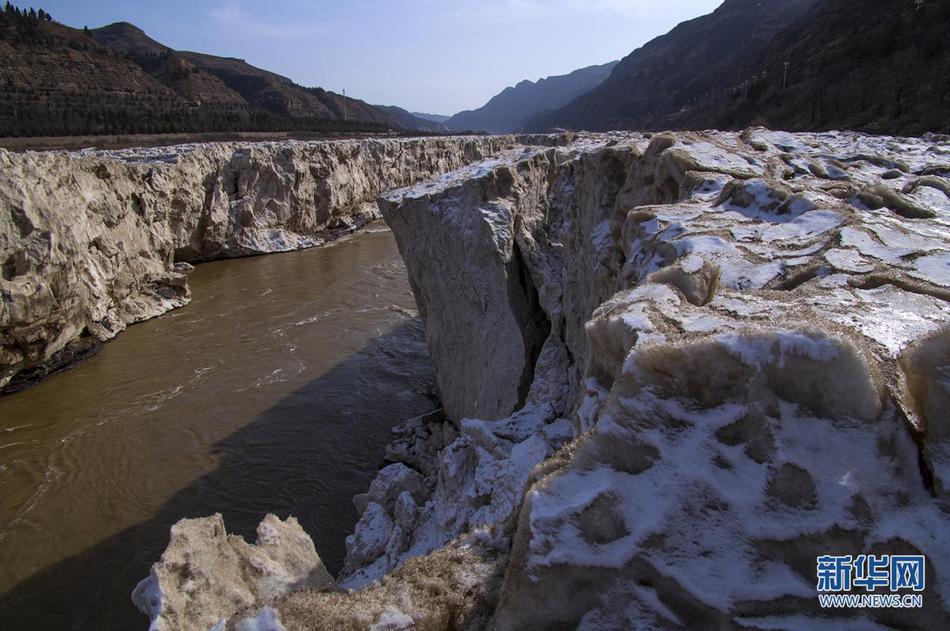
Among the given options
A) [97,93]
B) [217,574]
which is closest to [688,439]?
[217,574]

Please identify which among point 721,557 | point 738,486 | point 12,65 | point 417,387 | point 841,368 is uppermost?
point 12,65

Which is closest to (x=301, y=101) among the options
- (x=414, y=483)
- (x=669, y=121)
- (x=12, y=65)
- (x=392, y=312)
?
(x=12, y=65)

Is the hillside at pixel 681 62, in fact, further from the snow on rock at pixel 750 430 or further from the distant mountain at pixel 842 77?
the snow on rock at pixel 750 430

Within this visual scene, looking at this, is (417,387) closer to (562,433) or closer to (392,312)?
(392,312)

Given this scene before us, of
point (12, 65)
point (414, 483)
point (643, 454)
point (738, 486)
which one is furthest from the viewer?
point (12, 65)

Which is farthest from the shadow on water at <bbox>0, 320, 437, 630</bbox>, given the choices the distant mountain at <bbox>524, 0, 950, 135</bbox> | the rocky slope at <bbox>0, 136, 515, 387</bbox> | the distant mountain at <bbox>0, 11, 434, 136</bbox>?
the distant mountain at <bbox>0, 11, 434, 136</bbox>

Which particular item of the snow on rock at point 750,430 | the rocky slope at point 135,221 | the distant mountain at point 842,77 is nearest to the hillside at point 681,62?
the distant mountain at point 842,77
